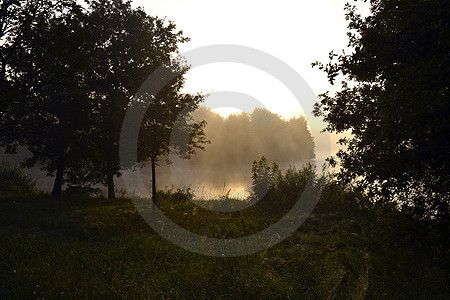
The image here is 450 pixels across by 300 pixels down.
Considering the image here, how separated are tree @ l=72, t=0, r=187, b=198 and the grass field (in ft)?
12.3

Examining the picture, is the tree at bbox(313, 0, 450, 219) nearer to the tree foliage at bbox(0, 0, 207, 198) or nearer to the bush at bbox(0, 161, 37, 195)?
the tree foliage at bbox(0, 0, 207, 198)

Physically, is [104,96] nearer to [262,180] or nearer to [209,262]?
[262,180]

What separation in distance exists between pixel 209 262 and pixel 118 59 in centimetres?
1027

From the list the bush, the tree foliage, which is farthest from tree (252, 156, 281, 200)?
the bush

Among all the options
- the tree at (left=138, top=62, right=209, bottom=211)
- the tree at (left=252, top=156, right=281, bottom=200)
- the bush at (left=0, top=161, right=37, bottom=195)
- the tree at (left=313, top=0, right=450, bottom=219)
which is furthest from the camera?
the bush at (left=0, top=161, right=37, bottom=195)

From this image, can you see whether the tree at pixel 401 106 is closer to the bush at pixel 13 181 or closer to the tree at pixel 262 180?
the tree at pixel 262 180

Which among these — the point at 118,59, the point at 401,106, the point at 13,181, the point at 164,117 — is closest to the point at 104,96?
the point at 118,59

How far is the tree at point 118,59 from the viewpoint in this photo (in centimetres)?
1196

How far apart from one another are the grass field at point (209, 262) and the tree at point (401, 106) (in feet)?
3.90

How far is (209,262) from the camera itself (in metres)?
5.59

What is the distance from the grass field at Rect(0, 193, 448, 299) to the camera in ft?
14.3

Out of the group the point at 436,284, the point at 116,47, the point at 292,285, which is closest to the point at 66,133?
the point at 116,47

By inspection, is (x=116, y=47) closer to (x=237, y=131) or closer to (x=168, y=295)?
(x=168, y=295)

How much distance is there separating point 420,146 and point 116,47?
12109mm
